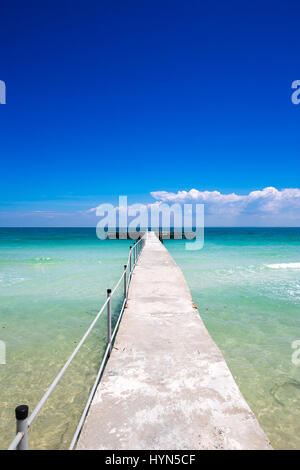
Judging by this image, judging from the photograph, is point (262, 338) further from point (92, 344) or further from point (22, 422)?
point (22, 422)

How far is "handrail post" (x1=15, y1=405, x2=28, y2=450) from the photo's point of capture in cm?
151

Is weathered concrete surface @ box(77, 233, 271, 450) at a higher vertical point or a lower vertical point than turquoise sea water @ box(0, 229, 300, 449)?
higher

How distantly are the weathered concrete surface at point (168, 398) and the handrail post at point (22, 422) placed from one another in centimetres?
72

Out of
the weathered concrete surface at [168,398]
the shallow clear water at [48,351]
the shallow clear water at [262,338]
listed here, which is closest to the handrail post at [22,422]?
the weathered concrete surface at [168,398]

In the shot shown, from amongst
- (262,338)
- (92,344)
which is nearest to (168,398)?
(92,344)

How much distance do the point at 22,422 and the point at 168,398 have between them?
1757 millimetres

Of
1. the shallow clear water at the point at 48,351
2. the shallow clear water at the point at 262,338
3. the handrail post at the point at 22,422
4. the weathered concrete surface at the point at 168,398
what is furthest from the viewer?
the shallow clear water at the point at 262,338

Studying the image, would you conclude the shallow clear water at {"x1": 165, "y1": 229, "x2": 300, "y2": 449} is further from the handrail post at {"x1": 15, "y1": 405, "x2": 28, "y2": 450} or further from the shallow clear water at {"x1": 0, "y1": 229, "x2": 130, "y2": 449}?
the handrail post at {"x1": 15, "y1": 405, "x2": 28, "y2": 450}

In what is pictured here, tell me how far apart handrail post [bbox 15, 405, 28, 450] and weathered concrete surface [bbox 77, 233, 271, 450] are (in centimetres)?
72

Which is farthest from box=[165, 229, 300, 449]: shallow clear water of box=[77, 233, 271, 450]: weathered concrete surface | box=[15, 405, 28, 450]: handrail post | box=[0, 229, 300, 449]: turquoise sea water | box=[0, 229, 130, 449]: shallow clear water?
box=[15, 405, 28, 450]: handrail post

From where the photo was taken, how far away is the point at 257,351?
19.1 ft

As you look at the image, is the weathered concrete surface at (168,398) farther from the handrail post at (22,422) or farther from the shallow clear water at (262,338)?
the shallow clear water at (262,338)

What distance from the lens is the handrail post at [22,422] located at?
59.5 inches

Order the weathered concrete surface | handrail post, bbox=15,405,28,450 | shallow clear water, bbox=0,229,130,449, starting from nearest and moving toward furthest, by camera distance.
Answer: handrail post, bbox=15,405,28,450
the weathered concrete surface
shallow clear water, bbox=0,229,130,449
